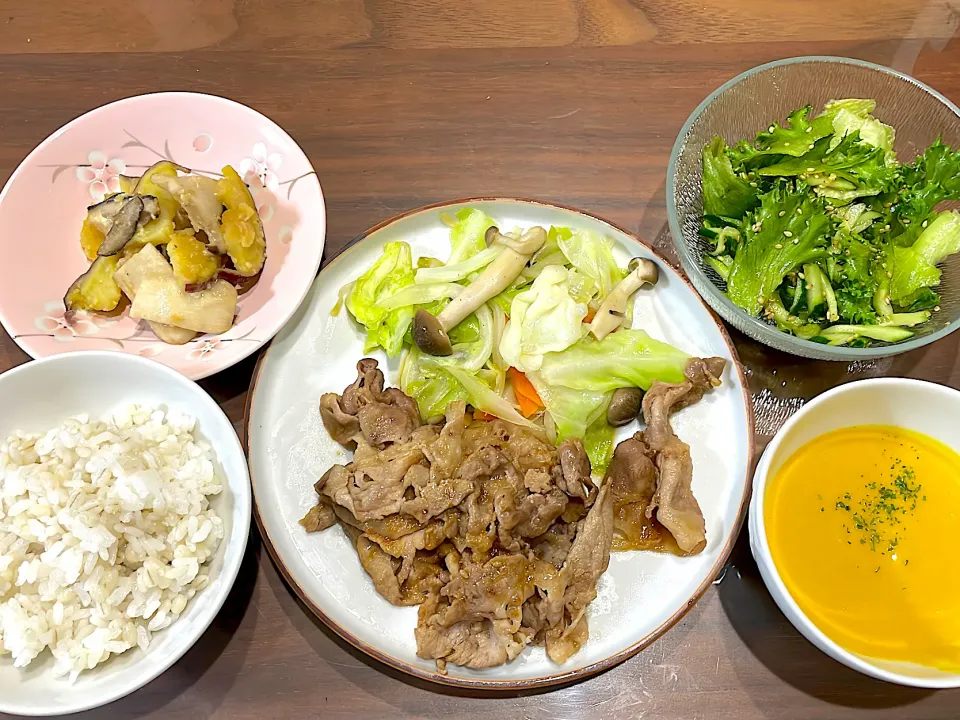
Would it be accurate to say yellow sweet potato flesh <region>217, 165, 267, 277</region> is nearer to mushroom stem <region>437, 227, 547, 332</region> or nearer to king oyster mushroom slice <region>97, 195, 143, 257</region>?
king oyster mushroom slice <region>97, 195, 143, 257</region>

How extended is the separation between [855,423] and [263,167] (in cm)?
202

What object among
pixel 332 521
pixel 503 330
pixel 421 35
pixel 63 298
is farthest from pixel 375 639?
pixel 421 35

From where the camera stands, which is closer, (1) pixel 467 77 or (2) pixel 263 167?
(2) pixel 263 167

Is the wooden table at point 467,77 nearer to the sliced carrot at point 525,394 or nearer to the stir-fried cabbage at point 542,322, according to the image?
the stir-fried cabbage at point 542,322

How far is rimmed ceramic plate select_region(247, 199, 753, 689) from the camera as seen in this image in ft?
6.48

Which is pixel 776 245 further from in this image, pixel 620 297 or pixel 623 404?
pixel 623 404

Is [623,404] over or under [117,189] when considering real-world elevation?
under

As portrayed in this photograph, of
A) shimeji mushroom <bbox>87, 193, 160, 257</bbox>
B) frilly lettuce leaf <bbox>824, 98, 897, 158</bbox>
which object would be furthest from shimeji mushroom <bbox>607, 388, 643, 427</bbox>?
shimeji mushroom <bbox>87, 193, 160, 257</bbox>

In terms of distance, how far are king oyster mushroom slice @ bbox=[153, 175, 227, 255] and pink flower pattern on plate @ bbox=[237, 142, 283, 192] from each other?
0.74 feet

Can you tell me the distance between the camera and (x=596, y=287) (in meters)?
2.29

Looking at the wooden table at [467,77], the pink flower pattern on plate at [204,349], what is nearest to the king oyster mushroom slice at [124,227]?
the pink flower pattern on plate at [204,349]

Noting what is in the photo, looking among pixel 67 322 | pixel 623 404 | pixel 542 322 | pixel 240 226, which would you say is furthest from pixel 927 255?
pixel 67 322

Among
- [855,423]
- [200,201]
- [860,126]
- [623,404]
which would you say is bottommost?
[623,404]

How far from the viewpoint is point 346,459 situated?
221cm
